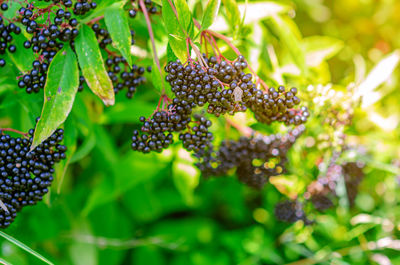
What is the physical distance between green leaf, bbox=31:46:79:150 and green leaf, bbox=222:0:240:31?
0.52 m

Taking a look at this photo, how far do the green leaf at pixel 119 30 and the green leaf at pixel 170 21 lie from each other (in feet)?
0.36

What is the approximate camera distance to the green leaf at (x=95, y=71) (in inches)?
43.9

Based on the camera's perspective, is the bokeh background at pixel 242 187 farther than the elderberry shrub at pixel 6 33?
Yes

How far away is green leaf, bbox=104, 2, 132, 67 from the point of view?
3.61 ft

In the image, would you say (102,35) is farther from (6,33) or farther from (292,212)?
(292,212)

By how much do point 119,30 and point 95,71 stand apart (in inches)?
5.2

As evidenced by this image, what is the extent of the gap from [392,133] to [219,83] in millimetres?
1325

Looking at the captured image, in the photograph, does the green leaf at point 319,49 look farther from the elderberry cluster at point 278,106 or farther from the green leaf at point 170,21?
the green leaf at point 170,21

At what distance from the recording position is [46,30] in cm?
112

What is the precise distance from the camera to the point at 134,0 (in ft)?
4.41

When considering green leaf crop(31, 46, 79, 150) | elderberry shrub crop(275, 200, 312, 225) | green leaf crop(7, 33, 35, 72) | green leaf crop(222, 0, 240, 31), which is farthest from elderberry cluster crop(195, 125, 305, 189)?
green leaf crop(7, 33, 35, 72)

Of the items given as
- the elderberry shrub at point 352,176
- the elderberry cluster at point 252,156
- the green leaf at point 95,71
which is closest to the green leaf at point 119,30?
the green leaf at point 95,71

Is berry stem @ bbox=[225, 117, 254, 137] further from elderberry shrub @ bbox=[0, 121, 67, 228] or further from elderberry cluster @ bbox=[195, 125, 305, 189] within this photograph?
elderberry shrub @ bbox=[0, 121, 67, 228]

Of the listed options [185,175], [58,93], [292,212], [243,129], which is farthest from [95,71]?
[292,212]
